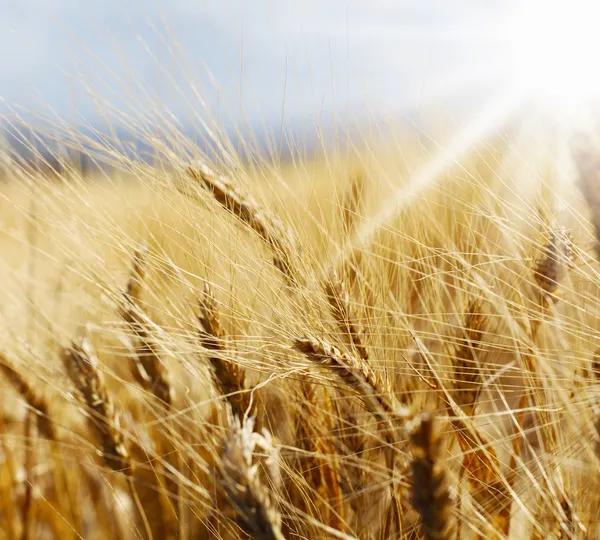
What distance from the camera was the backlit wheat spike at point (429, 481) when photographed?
0.99 feet

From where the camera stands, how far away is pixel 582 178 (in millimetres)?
386

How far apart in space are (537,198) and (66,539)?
92 centimetres

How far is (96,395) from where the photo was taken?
66cm

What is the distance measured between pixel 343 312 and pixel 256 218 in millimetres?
176

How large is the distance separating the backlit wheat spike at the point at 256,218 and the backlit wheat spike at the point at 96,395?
0.89 ft

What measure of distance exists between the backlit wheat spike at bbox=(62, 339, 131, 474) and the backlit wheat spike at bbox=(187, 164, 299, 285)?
0.27m

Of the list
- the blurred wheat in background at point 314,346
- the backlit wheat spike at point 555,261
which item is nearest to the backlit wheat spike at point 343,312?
the blurred wheat in background at point 314,346

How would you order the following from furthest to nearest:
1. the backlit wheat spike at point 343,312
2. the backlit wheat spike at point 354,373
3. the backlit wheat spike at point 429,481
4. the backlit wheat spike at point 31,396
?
the backlit wheat spike at point 31,396 < the backlit wheat spike at point 343,312 < the backlit wheat spike at point 354,373 < the backlit wheat spike at point 429,481

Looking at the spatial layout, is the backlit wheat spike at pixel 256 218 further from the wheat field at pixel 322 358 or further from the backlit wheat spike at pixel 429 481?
the backlit wheat spike at pixel 429 481

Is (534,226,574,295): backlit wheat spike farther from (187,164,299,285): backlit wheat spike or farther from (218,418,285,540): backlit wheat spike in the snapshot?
(218,418,285,540): backlit wheat spike

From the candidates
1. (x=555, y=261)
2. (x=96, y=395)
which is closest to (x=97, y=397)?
(x=96, y=395)

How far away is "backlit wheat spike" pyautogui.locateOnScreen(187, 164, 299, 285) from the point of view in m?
0.66

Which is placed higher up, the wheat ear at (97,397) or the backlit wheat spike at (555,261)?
the backlit wheat spike at (555,261)

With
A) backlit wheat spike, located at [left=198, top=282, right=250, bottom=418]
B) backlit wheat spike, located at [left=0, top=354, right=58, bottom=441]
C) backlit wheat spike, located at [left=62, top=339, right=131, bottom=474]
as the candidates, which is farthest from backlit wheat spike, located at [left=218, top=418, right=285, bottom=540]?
backlit wheat spike, located at [left=0, top=354, right=58, bottom=441]
